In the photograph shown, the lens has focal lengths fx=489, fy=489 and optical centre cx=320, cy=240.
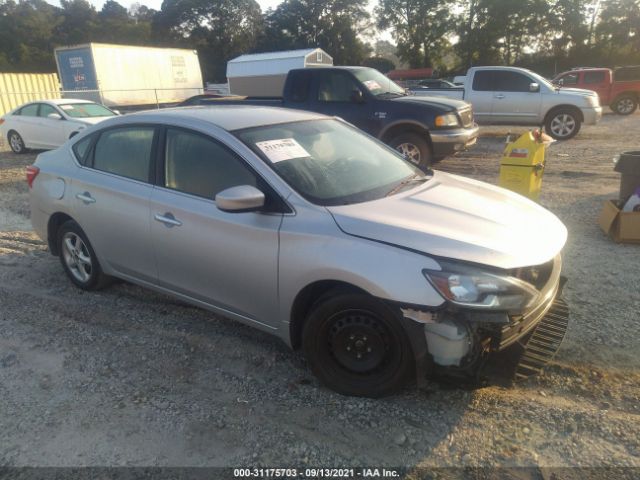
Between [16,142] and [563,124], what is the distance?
14.6 meters

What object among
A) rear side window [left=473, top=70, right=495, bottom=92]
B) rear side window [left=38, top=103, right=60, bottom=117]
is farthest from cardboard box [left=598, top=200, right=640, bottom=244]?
rear side window [left=38, top=103, right=60, bottom=117]

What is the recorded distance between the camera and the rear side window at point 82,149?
13.9 ft

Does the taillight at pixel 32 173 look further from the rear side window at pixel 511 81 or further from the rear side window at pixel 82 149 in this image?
the rear side window at pixel 511 81

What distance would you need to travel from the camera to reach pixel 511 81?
1311cm

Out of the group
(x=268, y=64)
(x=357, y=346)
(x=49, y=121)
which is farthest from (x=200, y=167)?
(x=268, y=64)

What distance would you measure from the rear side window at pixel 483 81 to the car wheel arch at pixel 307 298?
40.1 feet

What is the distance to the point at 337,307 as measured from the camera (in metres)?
2.77

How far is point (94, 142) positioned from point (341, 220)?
2.60 metres

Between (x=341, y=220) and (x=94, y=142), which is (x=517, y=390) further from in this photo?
(x=94, y=142)

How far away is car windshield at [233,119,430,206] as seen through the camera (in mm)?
3121

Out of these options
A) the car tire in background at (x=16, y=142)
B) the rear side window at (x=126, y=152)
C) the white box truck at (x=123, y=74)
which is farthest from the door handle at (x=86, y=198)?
the white box truck at (x=123, y=74)

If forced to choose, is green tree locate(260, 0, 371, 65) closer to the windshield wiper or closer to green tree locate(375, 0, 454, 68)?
green tree locate(375, 0, 454, 68)

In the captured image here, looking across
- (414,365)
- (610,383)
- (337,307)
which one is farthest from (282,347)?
(610,383)

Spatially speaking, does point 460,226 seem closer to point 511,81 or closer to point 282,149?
point 282,149
